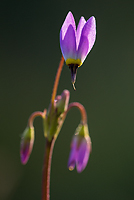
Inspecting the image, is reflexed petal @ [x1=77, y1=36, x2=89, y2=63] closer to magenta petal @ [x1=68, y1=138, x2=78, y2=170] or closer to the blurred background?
magenta petal @ [x1=68, y1=138, x2=78, y2=170]

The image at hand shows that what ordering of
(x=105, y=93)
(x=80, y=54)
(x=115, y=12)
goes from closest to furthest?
(x=80, y=54), (x=105, y=93), (x=115, y=12)

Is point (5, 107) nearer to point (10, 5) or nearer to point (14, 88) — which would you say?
point (14, 88)

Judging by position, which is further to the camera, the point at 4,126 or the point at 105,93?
the point at 105,93

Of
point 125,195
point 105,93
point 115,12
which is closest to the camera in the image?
point 125,195

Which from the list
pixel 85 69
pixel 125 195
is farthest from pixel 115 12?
pixel 125 195

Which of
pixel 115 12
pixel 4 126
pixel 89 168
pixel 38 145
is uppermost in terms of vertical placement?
pixel 115 12

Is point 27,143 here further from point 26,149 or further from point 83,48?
point 83,48

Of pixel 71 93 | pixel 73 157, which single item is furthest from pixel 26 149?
pixel 71 93

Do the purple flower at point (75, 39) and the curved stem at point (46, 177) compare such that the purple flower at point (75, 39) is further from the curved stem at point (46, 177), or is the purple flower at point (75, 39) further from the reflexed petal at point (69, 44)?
the curved stem at point (46, 177)
